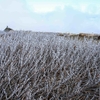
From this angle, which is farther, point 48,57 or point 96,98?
point 48,57

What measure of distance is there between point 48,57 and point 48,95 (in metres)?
0.92

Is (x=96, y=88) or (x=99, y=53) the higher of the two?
(x=99, y=53)

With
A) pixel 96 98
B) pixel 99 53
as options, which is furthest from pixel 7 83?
pixel 99 53

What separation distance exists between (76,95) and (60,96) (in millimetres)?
172

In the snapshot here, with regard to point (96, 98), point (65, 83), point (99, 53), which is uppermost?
point (99, 53)

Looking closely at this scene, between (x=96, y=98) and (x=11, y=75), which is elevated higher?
(x=11, y=75)

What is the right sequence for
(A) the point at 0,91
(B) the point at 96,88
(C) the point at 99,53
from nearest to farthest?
(A) the point at 0,91, (B) the point at 96,88, (C) the point at 99,53

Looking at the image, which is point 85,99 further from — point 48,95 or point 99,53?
point 99,53

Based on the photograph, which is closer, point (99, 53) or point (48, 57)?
point (48, 57)

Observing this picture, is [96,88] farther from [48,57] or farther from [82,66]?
[48,57]

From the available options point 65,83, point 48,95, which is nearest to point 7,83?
point 48,95

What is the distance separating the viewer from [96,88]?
2309mm

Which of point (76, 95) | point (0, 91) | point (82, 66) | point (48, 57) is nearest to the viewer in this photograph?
Result: point (0, 91)

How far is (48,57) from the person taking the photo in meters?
2.84
